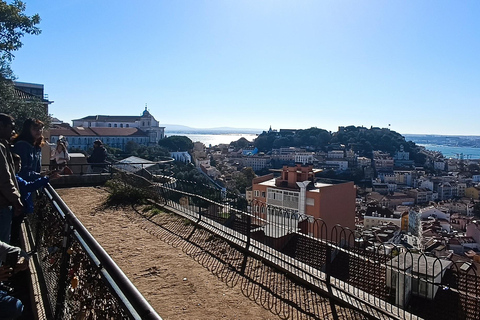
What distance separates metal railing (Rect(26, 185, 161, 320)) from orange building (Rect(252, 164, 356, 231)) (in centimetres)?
2052

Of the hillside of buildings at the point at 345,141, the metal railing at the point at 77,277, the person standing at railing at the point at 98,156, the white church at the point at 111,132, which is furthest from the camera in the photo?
the hillside of buildings at the point at 345,141

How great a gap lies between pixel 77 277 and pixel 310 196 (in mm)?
21743


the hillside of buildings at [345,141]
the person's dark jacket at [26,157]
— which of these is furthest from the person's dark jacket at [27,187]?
the hillside of buildings at [345,141]

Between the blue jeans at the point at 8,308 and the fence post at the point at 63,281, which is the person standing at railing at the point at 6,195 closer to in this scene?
the fence post at the point at 63,281

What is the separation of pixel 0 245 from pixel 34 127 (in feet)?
8.97

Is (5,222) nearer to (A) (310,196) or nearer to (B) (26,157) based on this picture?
(B) (26,157)

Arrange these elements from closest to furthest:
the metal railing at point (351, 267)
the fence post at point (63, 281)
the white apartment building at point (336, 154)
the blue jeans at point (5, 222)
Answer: the fence post at point (63, 281) < the blue jeans at point (5, 222) < the metal railing at point (351, 267) < the white apartment building at point (336, 154)

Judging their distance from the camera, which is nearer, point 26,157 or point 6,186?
point 6,186

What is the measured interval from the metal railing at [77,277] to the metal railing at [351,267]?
9.10 feet

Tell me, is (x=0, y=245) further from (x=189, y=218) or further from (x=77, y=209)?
(x=77, y=209)

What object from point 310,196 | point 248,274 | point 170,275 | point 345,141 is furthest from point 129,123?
point 248,274

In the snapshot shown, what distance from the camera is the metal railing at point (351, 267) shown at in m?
4.01

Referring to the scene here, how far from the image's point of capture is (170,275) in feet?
14.8

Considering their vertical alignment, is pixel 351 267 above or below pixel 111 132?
below
